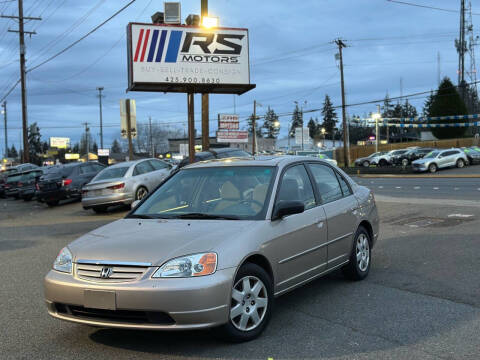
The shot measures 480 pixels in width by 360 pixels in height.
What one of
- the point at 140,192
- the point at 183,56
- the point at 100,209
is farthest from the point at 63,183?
the point at 183,56

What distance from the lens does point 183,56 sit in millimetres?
17406

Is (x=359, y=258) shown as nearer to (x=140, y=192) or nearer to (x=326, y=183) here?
(x=326, y=183)

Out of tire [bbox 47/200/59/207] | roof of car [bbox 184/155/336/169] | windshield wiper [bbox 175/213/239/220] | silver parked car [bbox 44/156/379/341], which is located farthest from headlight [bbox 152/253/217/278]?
A: tire [bbox 47/200/59/207]

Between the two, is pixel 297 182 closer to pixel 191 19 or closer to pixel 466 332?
pixel 466 332

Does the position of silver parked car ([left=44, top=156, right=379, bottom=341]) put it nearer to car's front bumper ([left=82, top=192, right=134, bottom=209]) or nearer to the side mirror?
the side mirror

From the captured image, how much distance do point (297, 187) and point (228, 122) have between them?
33080mm

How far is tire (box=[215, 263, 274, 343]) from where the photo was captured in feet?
13.8

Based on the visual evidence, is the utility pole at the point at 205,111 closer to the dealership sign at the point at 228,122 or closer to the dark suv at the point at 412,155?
the dealership sign at the point at 228,122

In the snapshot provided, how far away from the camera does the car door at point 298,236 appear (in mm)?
4840

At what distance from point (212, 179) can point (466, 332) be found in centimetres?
282

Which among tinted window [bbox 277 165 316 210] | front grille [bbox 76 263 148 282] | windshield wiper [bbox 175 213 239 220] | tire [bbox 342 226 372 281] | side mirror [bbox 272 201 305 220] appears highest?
tinted window [bbox 277 165 316 210]

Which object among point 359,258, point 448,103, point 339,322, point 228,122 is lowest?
point 339,322

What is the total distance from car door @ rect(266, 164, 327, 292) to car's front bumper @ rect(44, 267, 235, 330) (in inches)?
31.3

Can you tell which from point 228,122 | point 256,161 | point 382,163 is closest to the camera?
point 256,161
